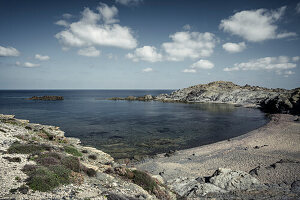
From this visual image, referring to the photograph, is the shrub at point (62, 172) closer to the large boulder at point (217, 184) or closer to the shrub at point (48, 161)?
the shrub at point (48, 161)

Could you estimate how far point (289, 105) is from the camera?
75438 millimetres

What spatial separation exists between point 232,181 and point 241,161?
30.0 ft

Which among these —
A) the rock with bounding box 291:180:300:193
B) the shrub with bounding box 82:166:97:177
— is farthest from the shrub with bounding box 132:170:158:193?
the rock with bounding box 291:180:300:193

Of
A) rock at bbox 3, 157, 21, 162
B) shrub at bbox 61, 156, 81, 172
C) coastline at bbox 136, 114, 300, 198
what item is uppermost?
rock at bbox 3, 157, 21, 162

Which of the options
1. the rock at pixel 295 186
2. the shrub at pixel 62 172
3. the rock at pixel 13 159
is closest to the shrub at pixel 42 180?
the shrub at pixel 62 172

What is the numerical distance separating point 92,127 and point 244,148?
121ft

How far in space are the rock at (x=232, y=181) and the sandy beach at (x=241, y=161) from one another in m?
2.60

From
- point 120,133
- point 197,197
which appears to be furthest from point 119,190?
point 120,133

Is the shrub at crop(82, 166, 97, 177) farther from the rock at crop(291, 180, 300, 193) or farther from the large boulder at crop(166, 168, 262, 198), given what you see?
the rock at crop(291, 180, 300, 193)

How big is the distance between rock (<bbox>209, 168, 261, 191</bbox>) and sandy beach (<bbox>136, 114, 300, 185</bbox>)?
260 cm

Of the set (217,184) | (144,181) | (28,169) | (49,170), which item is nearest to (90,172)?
(49,170)

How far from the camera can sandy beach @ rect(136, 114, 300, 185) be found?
795 inches

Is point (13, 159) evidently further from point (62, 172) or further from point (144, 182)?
point (144, 182)

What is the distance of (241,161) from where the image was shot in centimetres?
2508
